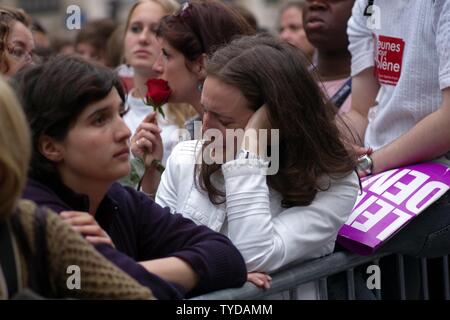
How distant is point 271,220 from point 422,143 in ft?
3.11

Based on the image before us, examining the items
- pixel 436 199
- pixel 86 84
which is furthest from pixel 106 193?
pixel 436 199

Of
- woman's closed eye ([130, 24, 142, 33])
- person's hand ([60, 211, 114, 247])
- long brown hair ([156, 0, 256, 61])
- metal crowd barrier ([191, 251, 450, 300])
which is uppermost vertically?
long brown hair ([156, 0, 256, 61])

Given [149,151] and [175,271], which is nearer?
[175,271]

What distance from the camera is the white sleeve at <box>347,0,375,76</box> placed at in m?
4.61

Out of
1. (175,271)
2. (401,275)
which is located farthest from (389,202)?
(175,271)

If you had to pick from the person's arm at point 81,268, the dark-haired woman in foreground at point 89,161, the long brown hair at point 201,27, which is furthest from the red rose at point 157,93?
the person's arm at point 81,268

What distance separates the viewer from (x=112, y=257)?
9.09 feet

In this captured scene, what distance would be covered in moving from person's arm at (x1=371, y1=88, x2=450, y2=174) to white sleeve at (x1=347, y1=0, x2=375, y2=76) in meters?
0.62

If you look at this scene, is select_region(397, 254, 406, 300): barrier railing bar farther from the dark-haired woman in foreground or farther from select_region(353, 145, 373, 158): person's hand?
the dark-haired woman in foreground

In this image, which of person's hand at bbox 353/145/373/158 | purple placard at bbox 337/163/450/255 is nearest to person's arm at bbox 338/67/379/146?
person's hand at bbox 353/145/373/158

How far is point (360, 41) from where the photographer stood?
466 centimetres

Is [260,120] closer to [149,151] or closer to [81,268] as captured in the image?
[149,151]
